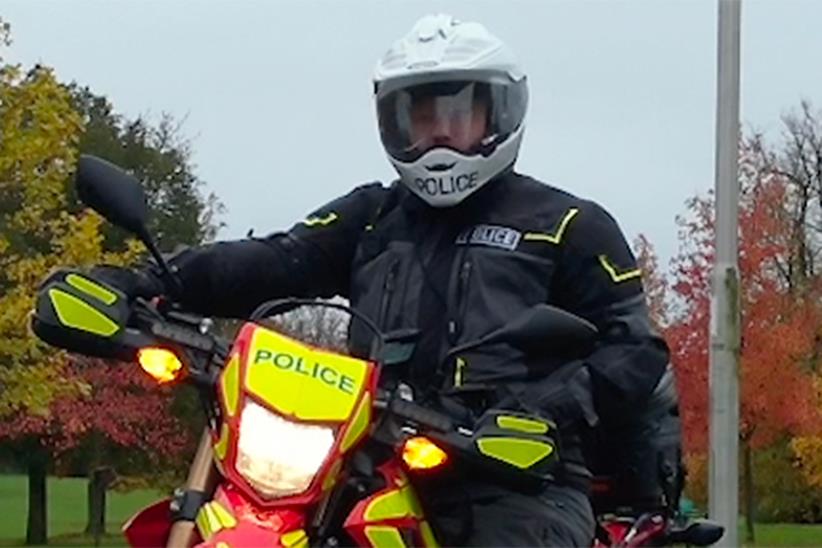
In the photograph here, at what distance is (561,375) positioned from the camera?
480 cm

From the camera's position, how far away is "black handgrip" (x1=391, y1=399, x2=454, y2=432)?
4105 mm

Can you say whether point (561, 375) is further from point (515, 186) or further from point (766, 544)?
point (766, 544)

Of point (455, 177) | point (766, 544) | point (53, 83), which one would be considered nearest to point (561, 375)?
point (455, 177)

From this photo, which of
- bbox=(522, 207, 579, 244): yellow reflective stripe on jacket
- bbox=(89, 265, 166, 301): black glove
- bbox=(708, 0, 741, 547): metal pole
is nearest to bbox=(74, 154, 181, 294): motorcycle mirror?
bbox=(89, 265, 166, 301): black glove

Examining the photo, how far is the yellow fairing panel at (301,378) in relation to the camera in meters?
3.92

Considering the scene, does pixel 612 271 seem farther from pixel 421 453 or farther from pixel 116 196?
pixel 116 196

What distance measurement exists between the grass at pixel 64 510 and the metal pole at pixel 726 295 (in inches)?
1183

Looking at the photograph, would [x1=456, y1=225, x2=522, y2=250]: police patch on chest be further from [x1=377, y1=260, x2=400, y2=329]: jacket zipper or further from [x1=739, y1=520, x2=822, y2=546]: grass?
[x1=739, y1=520, x2=822, y2=546]: grass

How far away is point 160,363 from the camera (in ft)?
13.9

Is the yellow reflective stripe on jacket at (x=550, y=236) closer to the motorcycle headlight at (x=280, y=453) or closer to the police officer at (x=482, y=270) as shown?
the police officer at (x=482, y=270)

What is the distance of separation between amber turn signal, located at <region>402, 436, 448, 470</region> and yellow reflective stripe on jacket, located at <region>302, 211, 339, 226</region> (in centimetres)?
136

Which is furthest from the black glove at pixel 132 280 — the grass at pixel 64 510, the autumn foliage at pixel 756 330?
the grass at pixel 64 510

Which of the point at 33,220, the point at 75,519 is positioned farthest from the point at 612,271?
the point at 75,519

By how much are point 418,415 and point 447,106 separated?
1029mm
